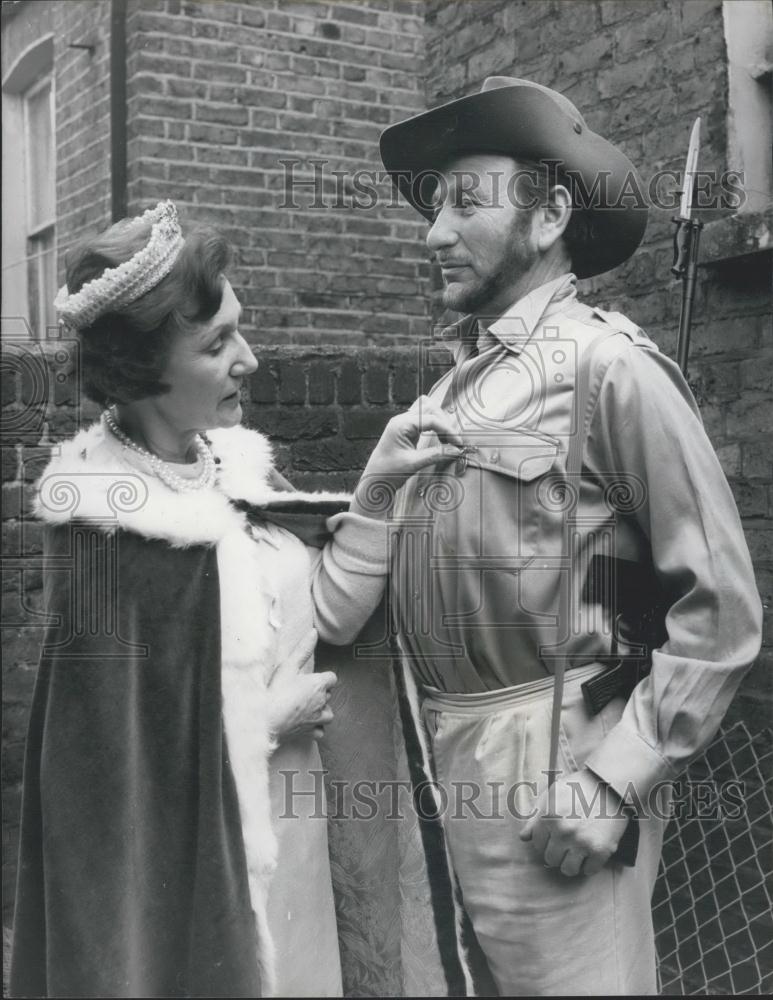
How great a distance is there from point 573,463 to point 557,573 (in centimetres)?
21

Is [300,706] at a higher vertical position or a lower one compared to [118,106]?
lower

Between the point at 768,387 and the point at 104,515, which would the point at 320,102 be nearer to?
the point at 768,387

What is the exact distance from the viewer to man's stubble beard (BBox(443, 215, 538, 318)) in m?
2.30

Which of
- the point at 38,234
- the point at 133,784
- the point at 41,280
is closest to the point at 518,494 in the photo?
the point at 133,784

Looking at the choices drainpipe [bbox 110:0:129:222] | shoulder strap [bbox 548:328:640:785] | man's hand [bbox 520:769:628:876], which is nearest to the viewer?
man's hand [bbox 520:769:628:876]

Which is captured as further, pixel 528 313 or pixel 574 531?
pixel 528 313

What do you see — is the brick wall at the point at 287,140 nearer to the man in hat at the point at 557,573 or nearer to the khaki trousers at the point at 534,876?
the man in hat at the point at 557,573

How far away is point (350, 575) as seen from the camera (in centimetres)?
238

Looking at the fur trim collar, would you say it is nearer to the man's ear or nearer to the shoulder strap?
the shoulder strap

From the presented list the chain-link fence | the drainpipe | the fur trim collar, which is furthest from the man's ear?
the drainpipe

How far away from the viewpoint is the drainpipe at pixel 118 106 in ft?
18.8

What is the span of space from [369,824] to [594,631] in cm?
75

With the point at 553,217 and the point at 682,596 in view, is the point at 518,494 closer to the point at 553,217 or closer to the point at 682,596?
the point at 682,596

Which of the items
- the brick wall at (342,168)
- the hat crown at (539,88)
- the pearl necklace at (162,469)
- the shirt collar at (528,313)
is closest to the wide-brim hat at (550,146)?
the hat crown at (539,88)
